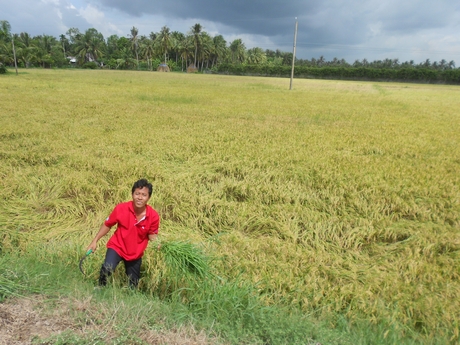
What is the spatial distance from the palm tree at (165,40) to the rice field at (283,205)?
236ft

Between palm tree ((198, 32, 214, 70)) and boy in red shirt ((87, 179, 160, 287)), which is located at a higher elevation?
palm tree ((198, 32, 214, 70))

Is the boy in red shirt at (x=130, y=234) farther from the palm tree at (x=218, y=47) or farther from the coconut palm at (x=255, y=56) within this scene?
the coconut palm at (x=255, y=56)

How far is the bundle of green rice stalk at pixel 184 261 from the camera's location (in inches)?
94.3

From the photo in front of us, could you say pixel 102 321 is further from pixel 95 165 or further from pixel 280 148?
pixel 280 148

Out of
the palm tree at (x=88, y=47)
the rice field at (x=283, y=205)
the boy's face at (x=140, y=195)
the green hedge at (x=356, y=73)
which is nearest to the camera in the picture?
the boy's face at (x=140, y=195)

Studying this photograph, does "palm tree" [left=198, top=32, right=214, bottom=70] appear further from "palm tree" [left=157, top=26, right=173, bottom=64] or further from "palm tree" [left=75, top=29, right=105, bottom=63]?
"palm tree" [left=75, top=29, right=105, bottom=63]

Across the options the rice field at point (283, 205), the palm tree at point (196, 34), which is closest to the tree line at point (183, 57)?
the palm tree at point (196, 34)

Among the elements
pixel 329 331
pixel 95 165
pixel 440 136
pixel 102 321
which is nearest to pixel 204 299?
pixel 102 321

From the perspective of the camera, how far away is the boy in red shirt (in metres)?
2.29

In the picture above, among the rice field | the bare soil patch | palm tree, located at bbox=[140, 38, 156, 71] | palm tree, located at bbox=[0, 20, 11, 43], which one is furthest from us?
palm tree, located at bbox=[140, 38, 156, 71]

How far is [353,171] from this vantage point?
482 cm

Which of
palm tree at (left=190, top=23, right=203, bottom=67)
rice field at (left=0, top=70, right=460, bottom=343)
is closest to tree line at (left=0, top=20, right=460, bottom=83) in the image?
palm tree at (left=190, top=23, right=203, bottom=67)

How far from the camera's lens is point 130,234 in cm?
234

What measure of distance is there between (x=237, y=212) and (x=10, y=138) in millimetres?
5589
